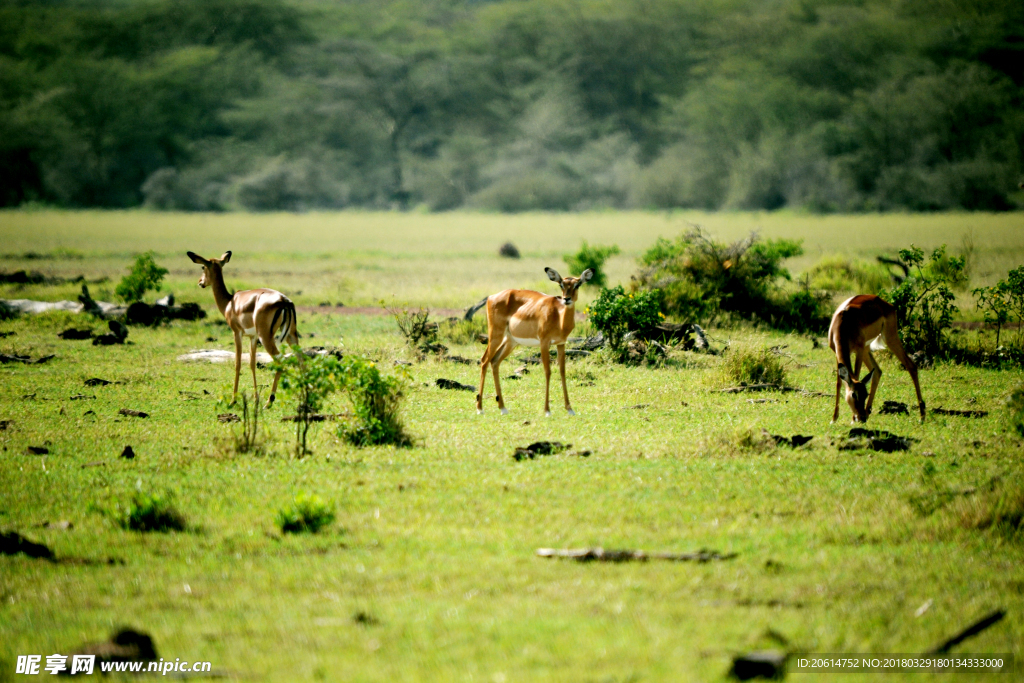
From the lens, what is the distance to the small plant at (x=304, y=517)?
26.1ft

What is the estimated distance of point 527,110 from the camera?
154 m

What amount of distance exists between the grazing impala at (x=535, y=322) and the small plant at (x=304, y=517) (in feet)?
17.1

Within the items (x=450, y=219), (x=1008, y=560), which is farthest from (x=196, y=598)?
(x=450, y=219)

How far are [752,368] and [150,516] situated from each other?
416 inches

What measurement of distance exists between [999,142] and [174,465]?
111129 mm

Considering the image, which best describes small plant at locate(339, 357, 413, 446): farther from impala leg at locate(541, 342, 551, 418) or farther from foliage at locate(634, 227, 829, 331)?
foliage at locate(634, 227, 829, 331)

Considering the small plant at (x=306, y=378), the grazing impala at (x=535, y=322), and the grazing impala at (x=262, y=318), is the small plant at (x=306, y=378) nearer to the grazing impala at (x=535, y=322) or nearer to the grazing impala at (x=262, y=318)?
the grazing impala at (x=262, y=318)

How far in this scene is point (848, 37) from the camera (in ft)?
500

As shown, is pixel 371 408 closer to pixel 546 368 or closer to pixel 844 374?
pixel 546 368

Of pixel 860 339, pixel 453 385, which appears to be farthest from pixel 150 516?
pixel 860 339

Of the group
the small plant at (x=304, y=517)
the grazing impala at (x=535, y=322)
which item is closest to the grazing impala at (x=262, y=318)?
the grazing impala at (x=535, y=322)

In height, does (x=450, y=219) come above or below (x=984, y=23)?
below

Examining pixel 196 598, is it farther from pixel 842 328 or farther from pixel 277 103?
pixel 277 103

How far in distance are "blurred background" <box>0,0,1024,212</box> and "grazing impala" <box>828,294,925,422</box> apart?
84205 mm
